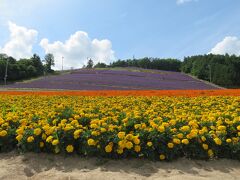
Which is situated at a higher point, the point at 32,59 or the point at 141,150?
the point at 32,59

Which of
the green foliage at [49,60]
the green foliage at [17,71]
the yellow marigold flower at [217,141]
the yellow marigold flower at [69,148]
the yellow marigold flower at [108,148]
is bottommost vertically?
the yellow marigold flower at [69,148]

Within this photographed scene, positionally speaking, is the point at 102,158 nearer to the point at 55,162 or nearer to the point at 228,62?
the point at 55,162

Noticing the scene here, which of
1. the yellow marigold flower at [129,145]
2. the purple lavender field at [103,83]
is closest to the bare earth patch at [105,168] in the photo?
the yellow marigold flower at [129,145]

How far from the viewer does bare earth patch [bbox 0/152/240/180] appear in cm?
495

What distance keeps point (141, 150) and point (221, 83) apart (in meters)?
70.3


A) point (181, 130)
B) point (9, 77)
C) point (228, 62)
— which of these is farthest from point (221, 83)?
point (181, 130)

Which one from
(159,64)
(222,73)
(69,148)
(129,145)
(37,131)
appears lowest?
(69,148)

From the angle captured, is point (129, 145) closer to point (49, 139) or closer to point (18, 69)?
point (49, 139)

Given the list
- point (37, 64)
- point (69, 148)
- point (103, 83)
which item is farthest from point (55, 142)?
point (37, 64)

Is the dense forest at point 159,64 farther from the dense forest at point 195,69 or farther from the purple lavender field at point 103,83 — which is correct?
the purple lavender field at point 103,83

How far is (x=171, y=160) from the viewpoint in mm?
5570

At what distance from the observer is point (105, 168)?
5266 mm

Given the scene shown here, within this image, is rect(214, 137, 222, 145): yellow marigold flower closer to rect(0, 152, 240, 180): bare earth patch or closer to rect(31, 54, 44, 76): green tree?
rect(0, 152, 240, 180): bare earth patch

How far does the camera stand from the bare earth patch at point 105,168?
495cm
